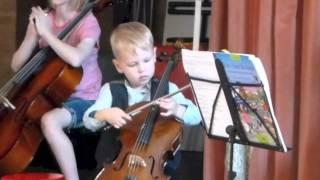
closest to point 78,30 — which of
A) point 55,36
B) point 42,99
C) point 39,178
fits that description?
point 55,36

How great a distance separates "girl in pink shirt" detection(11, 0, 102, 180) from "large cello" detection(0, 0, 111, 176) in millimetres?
42

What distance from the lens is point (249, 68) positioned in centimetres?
182

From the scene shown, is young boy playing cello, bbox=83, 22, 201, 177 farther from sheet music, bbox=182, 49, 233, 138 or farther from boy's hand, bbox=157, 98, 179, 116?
sheet music, bbox=182, 49, 233, 138

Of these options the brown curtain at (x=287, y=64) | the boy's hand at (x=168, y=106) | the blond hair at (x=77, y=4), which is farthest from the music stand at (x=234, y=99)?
the blond hair at (x=77, y=4)

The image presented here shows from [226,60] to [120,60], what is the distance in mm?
593

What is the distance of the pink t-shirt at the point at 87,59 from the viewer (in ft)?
9.22

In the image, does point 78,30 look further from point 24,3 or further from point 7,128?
point 24,3

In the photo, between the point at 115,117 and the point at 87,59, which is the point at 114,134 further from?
the point at 87,59

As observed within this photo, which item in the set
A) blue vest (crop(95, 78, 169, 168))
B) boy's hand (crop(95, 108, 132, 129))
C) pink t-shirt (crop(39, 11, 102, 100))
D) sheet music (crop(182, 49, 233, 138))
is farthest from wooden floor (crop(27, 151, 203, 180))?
sheet music (crop(182, 49, 233, 138))

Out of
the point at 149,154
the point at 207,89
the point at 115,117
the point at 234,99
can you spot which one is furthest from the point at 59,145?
the point at 234,99

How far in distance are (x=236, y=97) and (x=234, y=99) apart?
0.04 feet

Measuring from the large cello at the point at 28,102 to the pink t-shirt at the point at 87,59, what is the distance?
0.43 feet

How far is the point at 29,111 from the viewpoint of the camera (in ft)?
8.61

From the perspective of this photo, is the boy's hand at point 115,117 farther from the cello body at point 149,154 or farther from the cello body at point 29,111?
the cello body at point 29,111
